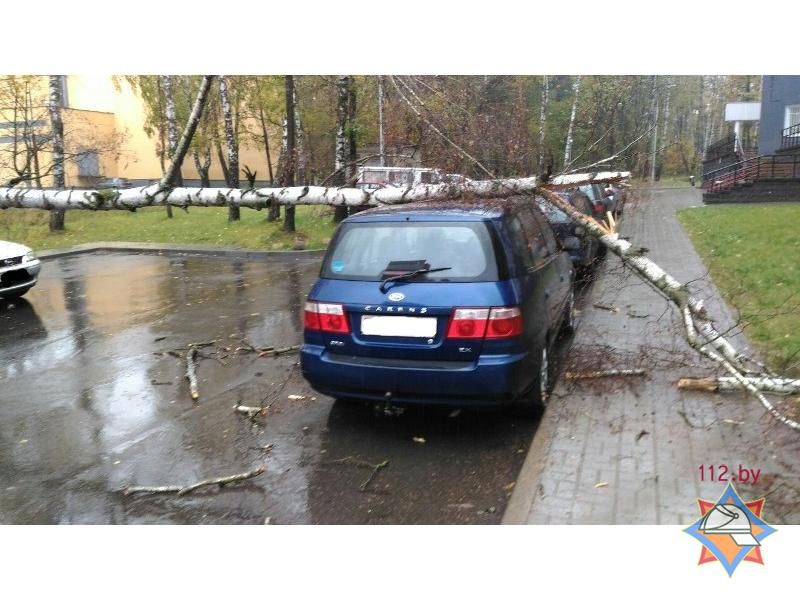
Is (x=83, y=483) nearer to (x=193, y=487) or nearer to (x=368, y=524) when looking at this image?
(x=193, y=487)

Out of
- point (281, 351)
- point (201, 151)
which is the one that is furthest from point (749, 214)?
point (201, 151)

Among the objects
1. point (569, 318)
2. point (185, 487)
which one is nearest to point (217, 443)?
point (185, 487)

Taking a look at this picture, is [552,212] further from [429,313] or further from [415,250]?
[429,313]

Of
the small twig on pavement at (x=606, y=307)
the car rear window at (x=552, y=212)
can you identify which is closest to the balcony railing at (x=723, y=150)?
the small twig on pavement at (x=606, y=307)

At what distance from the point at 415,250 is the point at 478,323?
729 mm

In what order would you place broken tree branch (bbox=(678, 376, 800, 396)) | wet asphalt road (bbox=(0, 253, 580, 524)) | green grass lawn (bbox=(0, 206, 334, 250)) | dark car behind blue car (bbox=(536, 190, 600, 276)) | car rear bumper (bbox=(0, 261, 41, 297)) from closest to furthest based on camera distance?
wet asphalt road (bbox=(0, 253, 580, 524)) < broken tree branch (bbox=(678, 376, 800, 396)) < dark car behind blue car (bbox=(536, 190, 600, 276)) < car rear bumper (bbox=(0, 261, 41, 297)) < green grass lawn (bbox=(0, 206, 334, 250))

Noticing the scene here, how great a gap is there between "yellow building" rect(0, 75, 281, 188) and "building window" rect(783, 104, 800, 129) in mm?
22842

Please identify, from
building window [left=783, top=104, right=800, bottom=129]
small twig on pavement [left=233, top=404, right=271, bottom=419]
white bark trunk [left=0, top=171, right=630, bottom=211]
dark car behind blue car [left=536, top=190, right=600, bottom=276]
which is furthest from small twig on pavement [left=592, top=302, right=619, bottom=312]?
building window [left=783, top=104, right=800, bottom=129]

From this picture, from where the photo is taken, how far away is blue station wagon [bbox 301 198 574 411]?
163 inches

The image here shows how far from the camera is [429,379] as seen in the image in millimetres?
4160

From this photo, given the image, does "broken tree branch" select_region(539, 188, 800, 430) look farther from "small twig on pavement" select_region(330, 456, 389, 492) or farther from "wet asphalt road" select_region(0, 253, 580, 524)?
"small twig on pavement" select_region(330, 456, 389, 492)

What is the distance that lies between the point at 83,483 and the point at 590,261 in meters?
6.05
